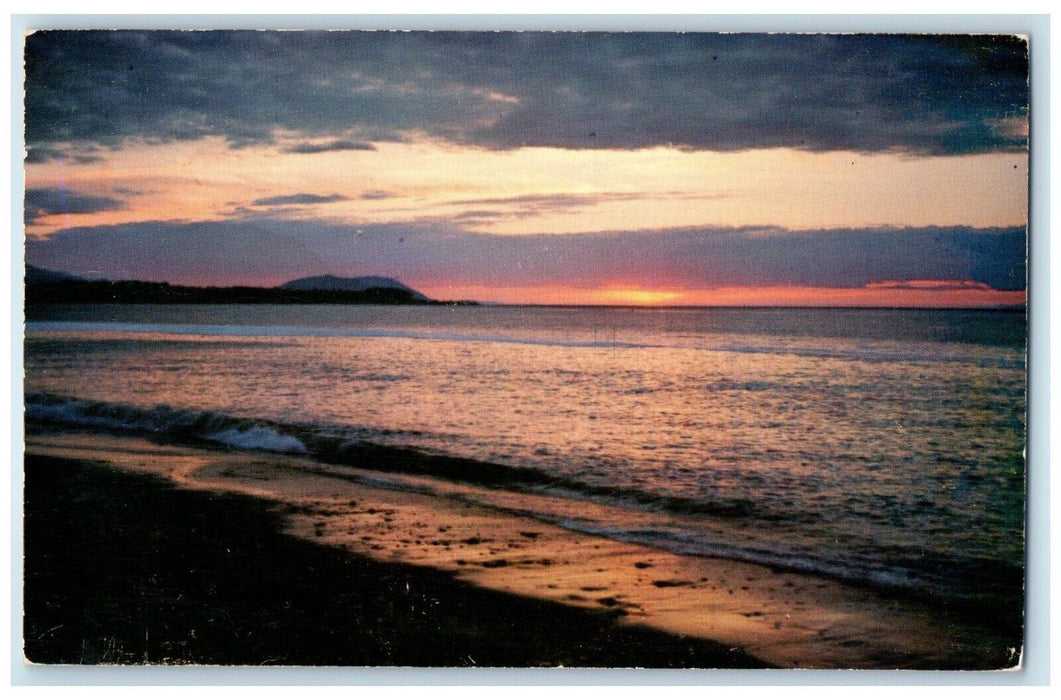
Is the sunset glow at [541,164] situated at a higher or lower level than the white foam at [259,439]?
higher

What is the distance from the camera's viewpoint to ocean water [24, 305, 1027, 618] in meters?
2.10

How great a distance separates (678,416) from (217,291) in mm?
1355

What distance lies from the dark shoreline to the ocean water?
9.6 inches

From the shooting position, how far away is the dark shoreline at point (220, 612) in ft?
6.89

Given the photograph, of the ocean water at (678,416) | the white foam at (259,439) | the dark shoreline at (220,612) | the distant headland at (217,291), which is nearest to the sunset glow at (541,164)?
the distant headland at (217,291)

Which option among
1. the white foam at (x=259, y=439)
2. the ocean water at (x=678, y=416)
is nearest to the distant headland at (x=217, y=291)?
the ocean water at (x=678, y=416)

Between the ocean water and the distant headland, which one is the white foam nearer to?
the ocean water

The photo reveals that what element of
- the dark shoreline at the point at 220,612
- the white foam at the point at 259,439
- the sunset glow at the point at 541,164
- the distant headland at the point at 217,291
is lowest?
the dark shoreline at the point at 220,612

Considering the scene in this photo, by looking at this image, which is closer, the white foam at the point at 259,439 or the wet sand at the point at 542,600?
the wet sand at the point at 542,600

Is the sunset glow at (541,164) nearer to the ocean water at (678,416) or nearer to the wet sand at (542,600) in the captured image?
the ocean water at (678,416)

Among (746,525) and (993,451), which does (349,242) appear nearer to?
(746,525)

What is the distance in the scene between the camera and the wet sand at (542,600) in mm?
2090

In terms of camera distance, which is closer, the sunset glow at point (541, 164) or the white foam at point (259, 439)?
the sunset glow at point (541, 164)

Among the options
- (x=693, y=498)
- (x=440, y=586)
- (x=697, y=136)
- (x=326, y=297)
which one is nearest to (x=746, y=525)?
(x=693, y=498)
